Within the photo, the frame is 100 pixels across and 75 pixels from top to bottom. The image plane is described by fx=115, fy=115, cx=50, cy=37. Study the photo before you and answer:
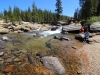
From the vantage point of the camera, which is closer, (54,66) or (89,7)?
(54,66)

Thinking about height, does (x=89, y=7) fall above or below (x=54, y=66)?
above

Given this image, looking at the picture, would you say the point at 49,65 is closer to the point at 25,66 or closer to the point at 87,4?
the point at 25,66

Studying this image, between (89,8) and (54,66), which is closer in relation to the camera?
(54,66)

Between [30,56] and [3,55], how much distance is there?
148 inches

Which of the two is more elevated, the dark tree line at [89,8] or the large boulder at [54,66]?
the dark tree line at [89,8]

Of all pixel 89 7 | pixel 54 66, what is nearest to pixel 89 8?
pixel 89 7

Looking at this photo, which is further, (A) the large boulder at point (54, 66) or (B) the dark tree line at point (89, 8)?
(B) the dark tree line at point (89, 8)

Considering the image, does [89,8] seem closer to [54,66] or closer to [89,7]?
[89,7]

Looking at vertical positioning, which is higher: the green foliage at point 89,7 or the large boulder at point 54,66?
the green foliage at point 89,7

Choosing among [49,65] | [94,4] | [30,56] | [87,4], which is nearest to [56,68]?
[49,65]

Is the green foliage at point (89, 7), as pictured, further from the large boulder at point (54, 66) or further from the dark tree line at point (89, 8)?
the large boulder at point (54, 66)

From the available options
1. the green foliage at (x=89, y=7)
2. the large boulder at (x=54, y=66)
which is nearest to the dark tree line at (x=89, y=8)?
the green foliage at (x=89, y=7)

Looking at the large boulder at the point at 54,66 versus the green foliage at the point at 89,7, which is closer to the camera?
the large boulder at the point at 54,66

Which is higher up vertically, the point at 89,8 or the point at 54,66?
the point at 89,8
